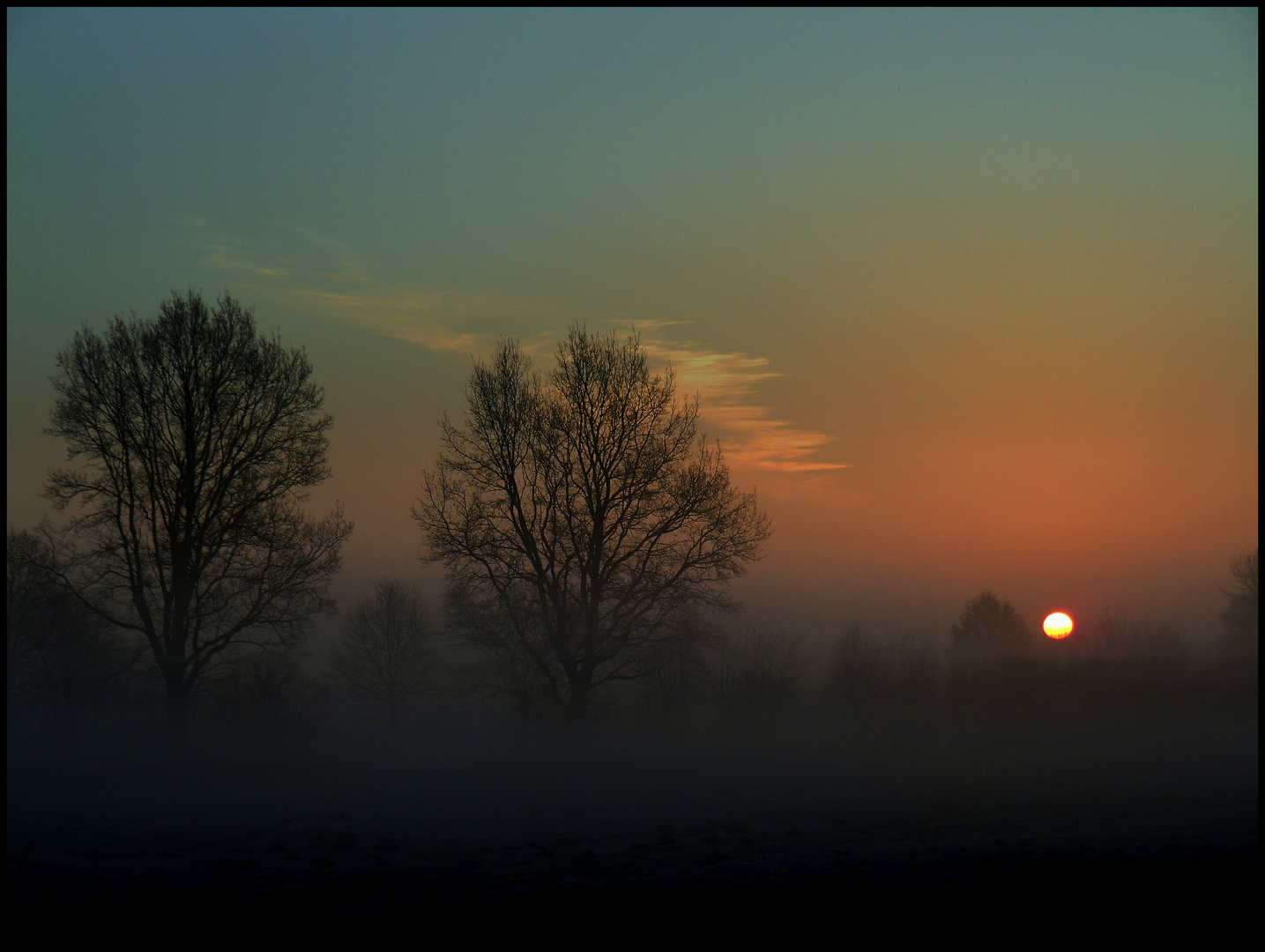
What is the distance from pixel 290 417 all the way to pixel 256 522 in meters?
2.98

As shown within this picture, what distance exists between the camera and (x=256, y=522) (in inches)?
883

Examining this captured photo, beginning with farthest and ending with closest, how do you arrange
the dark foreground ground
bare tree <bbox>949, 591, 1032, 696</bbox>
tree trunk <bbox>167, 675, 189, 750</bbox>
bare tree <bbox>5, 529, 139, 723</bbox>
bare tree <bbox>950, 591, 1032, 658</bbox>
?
bare tree <bbox>950, 591, 1032, 658</bbox> → bare tree <bbox>949, 591, 1032, 696</bbox> → bare tree <bbox>5, 529, 139, 723</bbox> → tree trunk <bbox>167, 675, 189, 750</bbox> → the dark foreground ground

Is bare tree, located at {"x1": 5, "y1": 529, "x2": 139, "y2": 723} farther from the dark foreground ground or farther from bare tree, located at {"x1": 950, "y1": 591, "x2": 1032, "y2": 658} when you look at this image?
bare tree, located at {"x1": 950, "y1": 591, "x2": 1032, "y2": 658}

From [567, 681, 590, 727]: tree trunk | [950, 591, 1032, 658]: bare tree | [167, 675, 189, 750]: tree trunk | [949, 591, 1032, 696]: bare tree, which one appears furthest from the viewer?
[950, 591, 1032, 658]: bare tree

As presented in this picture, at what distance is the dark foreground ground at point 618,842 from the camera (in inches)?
344

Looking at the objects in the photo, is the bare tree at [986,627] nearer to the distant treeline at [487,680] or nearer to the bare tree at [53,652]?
the distant treeline at [487,680]

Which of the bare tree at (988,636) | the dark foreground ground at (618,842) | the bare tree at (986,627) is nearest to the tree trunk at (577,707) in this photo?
the dark foreground ground at (618,842)

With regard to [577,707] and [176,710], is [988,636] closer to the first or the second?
[577,707]

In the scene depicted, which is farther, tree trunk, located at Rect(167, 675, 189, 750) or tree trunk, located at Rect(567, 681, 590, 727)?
tree trunk, located at Rect(567, 681, 590, 727)

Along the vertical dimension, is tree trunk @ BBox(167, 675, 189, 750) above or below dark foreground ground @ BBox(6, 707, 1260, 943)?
above

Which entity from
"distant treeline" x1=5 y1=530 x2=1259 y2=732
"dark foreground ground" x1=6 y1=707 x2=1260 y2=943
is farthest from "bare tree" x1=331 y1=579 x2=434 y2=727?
"dark foreground ground" x1=6 y1=707 x2=1260 y2=943

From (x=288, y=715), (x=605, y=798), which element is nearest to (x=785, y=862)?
(x=605, y=798)

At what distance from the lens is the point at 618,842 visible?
13352mm

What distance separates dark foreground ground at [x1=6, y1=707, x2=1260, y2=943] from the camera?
875cm
